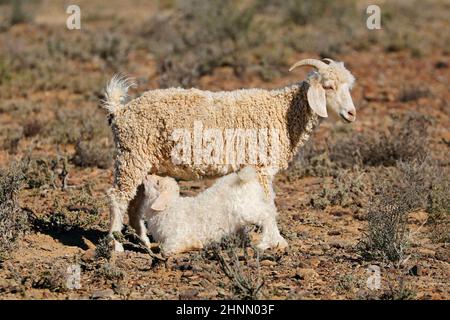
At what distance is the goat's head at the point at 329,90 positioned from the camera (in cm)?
776

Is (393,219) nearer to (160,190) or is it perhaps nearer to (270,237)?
(270,237)

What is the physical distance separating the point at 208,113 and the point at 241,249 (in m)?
1.36

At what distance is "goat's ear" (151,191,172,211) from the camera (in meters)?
7.42

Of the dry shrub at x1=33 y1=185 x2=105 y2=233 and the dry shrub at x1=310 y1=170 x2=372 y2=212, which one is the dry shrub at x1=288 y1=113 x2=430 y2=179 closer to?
the dry shrub at x1=310 y1=170 x2=372 y2=212

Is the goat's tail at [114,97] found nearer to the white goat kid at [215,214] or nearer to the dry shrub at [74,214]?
the white goat kid at [215,214]

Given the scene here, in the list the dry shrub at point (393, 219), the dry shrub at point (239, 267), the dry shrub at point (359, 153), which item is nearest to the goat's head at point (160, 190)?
the dry shrub at point (239, 267)

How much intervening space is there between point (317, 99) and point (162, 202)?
1.82 metres

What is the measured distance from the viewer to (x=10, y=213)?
7.96 m

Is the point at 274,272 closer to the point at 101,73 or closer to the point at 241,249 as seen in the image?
the point at 241,249

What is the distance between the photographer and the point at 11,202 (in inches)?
321

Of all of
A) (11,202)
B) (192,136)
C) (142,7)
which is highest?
(142,7)

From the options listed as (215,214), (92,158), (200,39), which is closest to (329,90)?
(215,214)

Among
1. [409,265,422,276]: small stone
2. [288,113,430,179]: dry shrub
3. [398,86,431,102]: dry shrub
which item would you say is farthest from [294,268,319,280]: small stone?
[398,86,431,102]: dry shrub
